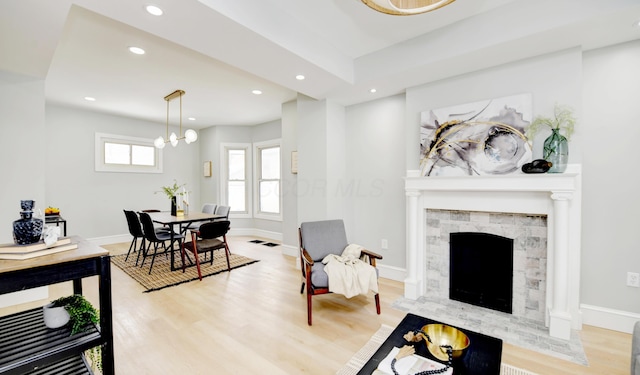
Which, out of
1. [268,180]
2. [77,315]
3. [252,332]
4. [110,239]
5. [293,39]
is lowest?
[252,332]

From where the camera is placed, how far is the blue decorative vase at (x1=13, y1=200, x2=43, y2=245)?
5.02 feet

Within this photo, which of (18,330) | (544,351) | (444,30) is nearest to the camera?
(18,330)

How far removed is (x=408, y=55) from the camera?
9.62 ft

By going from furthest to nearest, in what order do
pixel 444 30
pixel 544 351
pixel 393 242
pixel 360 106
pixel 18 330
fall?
pixel 360 106 < pixel 393 242 < pixel 444 30 < pixel 544 351 < pixel 18 330

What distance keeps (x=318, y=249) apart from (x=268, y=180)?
3.64 metres

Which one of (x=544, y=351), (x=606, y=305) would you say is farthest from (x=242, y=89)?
(x=606, y=305)

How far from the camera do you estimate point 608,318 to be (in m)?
2.48

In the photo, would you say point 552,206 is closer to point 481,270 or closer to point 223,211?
point 481,270

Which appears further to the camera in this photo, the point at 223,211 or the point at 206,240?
the point at 223,211

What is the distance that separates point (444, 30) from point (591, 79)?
4.47 ft

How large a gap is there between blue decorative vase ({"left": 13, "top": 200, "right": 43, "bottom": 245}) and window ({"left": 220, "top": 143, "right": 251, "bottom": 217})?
5.16 metres

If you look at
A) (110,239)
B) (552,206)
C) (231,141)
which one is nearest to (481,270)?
(552,206)

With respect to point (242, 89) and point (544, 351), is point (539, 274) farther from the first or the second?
point (242, 89)

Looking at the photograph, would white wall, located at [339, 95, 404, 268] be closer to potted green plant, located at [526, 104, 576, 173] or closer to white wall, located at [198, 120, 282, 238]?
potted green plant, located at [526, 104, 576, 173]
